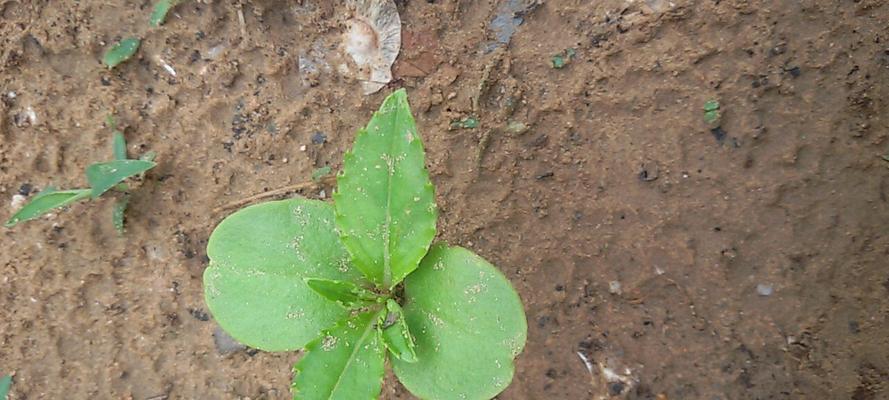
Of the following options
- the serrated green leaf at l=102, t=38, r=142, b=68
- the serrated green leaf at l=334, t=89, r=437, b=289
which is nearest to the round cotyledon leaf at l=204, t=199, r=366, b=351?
the serrated green leaf at l=334, t=89, r=437, b=289

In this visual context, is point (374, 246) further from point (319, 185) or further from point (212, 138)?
point (212, 138)

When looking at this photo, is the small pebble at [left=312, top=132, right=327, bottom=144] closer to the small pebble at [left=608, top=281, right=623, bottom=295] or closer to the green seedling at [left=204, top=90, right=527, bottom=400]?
the green seedling at [left=204, top=90, right=527, bottom=400]

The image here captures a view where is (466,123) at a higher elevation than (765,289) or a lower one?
higher

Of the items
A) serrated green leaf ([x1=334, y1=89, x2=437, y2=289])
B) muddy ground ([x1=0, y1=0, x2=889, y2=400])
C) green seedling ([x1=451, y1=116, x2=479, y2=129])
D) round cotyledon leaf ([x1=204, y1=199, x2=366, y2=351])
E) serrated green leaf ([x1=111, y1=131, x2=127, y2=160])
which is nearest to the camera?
serrated green leaf ([x1=334, y1=89, x2=437, y2=289])

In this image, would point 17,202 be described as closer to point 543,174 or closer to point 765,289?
point 543,174

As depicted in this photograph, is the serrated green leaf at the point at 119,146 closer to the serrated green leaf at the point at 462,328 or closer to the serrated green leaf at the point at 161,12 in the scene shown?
the serrated green leaf at the point at 161,12

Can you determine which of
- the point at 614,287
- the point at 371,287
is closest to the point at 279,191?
the point at 371,287
